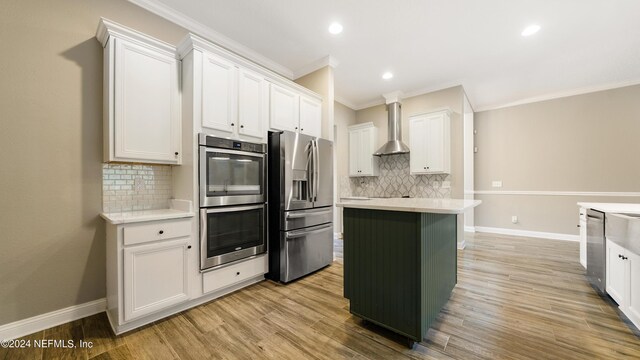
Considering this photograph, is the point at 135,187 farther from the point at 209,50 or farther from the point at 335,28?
the point at 335,28

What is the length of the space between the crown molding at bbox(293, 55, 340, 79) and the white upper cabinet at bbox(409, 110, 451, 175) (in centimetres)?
195

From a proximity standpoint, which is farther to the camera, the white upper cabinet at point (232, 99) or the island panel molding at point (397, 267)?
the white upper cabinet at point (232, 99)

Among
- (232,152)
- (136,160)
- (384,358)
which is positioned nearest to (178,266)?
(136,160)

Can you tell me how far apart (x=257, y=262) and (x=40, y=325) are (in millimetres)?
1694

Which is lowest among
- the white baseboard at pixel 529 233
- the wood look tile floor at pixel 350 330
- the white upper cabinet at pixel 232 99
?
the wood look tile floor at pixel 350 330

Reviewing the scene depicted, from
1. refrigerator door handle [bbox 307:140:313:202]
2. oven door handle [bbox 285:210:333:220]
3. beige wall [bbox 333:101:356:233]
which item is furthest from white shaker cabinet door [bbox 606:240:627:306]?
beige wall [bbox 333:101:356:233]

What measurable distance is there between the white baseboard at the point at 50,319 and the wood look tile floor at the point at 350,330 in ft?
0.19

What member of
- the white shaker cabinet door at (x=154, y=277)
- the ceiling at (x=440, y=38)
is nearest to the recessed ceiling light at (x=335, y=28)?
the ceiling at (x=440, y=38)

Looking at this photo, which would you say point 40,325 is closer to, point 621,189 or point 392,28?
point 392,28

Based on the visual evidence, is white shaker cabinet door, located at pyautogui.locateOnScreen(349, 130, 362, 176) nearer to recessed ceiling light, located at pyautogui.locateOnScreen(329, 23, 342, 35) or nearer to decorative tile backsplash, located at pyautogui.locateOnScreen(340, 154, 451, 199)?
decorative tile backsplash, located at pyautogui.locateOnScreen(340, 154, 451, 199)

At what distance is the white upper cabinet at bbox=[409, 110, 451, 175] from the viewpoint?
4223 mm

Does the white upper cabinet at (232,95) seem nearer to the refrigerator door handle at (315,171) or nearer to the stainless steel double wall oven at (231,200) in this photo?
the stainless steel double wall oven at (231,200)

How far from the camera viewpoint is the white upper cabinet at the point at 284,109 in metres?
2.88

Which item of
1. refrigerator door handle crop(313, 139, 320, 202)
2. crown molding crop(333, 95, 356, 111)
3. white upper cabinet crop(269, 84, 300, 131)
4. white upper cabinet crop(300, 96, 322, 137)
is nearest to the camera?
white upper cabinet crop(269, 84, 300, 131)
